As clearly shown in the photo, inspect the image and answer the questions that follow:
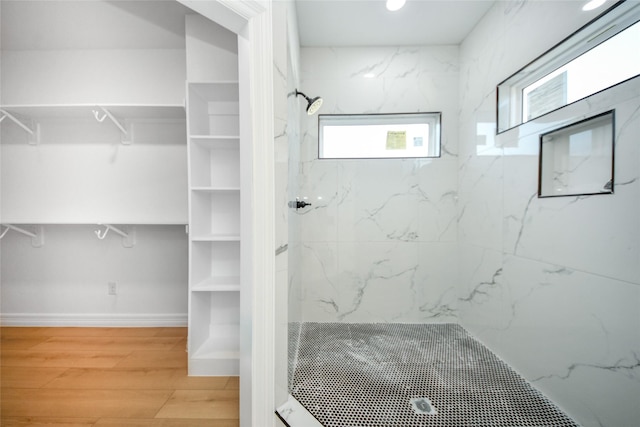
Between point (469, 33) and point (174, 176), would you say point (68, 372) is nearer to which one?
point (174, 176)

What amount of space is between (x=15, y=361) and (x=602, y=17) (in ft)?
12.7

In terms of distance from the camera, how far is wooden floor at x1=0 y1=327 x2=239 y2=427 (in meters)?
1.40

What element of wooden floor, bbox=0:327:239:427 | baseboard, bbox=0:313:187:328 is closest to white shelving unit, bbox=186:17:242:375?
wooden floor, bbox=0:327:239:427

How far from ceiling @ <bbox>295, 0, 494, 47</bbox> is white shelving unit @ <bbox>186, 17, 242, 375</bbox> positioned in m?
0.67

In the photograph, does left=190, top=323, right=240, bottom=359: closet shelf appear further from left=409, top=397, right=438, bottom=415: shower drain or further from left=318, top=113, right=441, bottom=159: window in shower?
left=318, top=113, right=441, bottom=159: window in shower

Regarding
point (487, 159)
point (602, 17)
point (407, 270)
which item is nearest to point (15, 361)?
point (407, 270)

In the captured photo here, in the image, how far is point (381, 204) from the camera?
233 centimetres

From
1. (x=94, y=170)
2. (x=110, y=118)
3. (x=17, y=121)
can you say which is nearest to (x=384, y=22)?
(x=110, y=118)

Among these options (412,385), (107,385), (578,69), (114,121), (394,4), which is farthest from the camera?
(114,121)

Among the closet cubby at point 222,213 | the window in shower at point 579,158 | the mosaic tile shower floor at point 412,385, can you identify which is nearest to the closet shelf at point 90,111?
the closet cubby at point 222,213

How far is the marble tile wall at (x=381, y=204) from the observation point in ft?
7.56

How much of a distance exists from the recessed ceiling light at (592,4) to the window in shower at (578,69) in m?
0.06

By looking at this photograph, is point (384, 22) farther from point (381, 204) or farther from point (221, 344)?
point (221, 344)

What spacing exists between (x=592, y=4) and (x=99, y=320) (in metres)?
3.92
